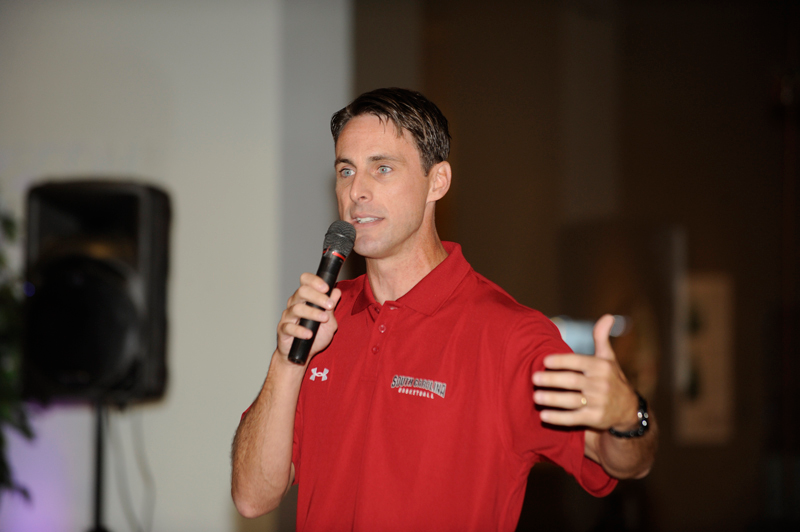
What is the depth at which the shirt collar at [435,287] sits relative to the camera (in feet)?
3.85

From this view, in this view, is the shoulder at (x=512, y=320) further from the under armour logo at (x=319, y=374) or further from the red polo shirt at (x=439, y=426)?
the under armour logo at (x=319, y=374)

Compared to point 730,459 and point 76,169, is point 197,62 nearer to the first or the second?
point 76,169

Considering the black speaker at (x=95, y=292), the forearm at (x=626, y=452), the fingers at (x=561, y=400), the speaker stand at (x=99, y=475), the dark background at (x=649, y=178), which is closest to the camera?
the fingers at (x=561, y=400)

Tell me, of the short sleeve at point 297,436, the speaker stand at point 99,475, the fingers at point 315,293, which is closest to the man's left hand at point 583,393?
the fingers at point 315,293

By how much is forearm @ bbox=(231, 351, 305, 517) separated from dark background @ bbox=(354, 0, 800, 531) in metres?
2.04

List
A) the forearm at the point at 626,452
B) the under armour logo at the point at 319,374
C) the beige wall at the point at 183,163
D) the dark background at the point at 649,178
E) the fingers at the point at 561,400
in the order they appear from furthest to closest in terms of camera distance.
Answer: the dark background at the point at 649,178 → the beige wall at the point at 183,163 → the under armour logo at the point at 319,374 → the forearm at the point at 626,452 → the fingers at the point at 561,400

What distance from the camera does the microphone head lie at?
1.08 metres

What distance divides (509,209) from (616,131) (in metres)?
0.84

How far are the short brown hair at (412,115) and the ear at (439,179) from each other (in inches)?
0.6

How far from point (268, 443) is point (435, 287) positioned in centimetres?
49

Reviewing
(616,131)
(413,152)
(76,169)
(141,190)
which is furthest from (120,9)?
(616,131)

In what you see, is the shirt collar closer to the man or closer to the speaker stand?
the man

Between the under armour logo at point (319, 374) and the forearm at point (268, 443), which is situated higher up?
the under armour logo at point (319, 374)

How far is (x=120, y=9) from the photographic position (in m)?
2.50
